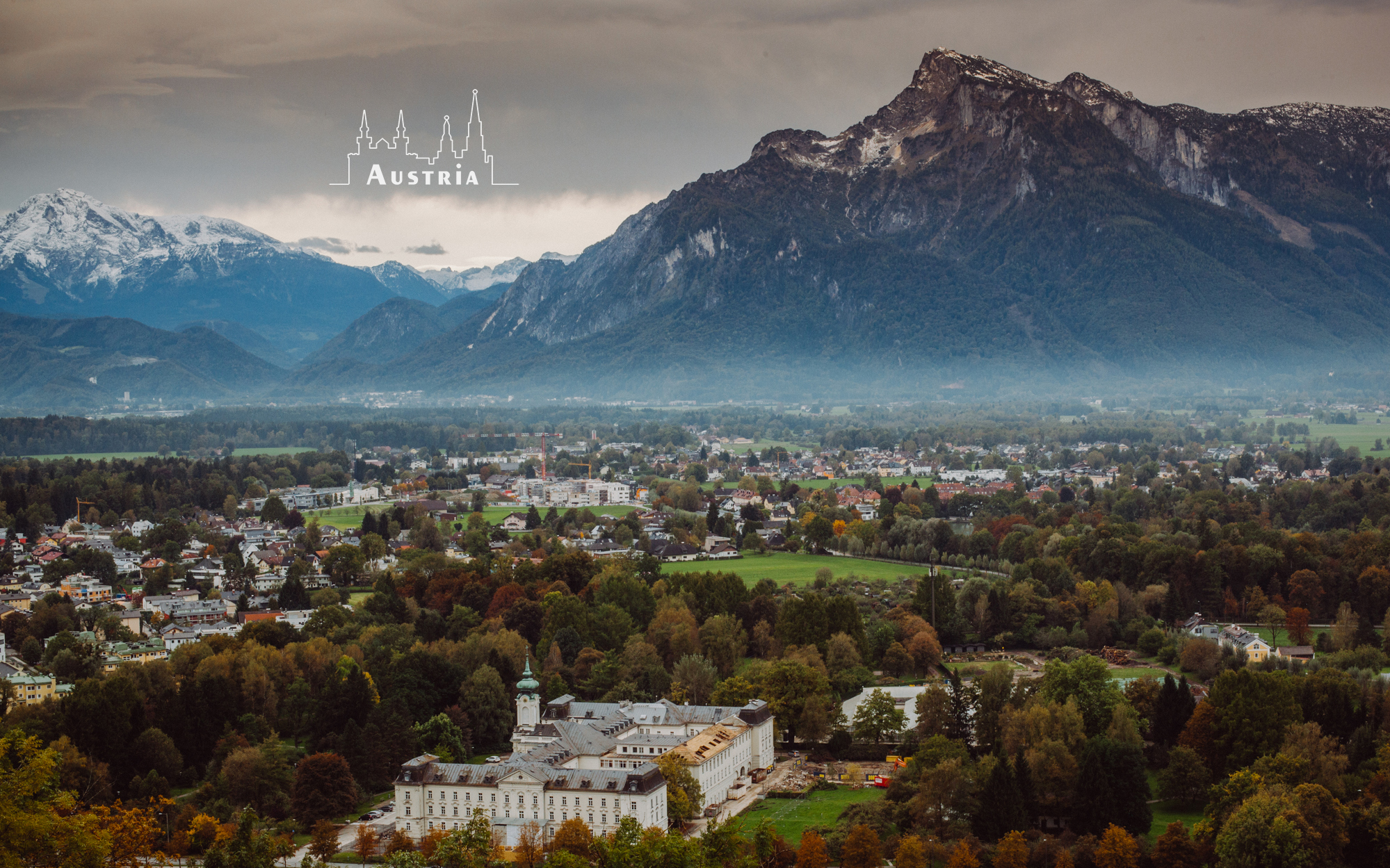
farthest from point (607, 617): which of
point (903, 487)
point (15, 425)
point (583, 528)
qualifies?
point (15, 425)

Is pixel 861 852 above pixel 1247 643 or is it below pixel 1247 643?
below

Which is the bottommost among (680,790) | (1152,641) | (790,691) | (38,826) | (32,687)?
(680,790)

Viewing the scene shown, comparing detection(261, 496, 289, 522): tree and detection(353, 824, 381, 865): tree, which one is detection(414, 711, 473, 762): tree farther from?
detection(261, 496, 289, 522): tree

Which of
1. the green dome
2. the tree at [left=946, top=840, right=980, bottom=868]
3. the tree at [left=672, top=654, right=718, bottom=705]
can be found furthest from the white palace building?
the tree at [left=946, top=840, right=980, bottom=868]

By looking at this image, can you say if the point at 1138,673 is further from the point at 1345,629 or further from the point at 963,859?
the point at 963,859

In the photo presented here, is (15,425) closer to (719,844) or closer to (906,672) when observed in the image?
(906,672)

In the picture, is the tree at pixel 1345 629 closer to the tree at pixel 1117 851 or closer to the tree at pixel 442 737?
the tree at pixel 1117 851

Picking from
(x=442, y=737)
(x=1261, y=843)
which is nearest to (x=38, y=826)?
(x=442, y=737)

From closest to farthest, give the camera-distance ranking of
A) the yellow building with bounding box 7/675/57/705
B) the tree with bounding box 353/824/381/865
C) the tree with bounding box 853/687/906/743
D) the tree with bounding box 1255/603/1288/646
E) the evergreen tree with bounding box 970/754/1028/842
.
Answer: the tree with bounding box 353/824/381/865 < the evergreen tree with bounding box 970/754/1028/842 < the tree with bounding box 853/687/906/743 < the yellow building with bounding box 7/675/57/705 < the tree with bounding box 1255/603/1288/646
